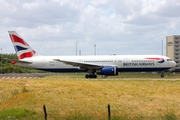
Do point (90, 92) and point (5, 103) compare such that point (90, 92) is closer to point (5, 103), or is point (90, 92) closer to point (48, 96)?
point (48, 96)

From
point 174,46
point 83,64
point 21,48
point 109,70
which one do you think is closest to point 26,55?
point 21,48

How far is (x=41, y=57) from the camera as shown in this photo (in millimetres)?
53594

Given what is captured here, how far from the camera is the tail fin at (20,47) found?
2108 inches

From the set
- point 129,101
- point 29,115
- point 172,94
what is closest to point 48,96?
point 129,101

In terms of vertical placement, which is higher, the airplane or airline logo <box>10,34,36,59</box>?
airline logo <box>10,34,36,59</box>

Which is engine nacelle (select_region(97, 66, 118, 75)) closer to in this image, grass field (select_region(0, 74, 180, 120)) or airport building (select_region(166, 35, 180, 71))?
grass field (select_region(0, 74, 180, 120))

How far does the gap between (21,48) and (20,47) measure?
0.80 feet

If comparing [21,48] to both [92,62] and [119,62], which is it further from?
[119,62]

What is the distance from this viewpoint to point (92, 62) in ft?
167

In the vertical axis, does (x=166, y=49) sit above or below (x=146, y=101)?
above

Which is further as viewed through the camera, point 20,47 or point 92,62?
point 20,47

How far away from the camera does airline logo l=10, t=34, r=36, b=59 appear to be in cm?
5353

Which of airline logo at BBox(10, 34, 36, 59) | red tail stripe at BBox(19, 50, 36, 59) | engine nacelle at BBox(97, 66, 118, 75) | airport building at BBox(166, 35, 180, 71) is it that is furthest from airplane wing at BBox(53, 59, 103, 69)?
airport building at BBox(166, 35, 180, 71)

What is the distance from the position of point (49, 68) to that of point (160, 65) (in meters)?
17.1
